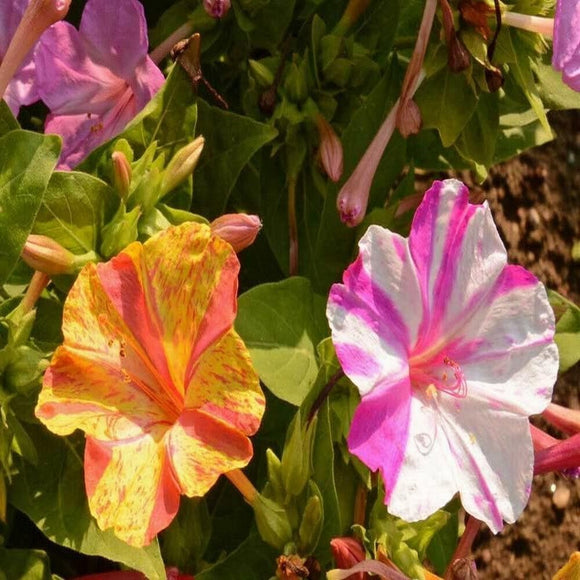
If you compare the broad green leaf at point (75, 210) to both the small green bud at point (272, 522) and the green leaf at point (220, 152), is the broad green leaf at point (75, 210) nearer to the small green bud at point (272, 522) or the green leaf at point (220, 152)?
the green leaf at point (220, 152)

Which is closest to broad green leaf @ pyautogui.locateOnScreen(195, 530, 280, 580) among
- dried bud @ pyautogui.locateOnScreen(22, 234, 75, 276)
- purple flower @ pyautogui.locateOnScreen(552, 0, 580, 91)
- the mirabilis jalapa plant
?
the mirabilis jalapa plant

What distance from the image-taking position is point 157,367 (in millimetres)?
960

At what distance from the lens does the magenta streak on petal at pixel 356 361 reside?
37.3 inches

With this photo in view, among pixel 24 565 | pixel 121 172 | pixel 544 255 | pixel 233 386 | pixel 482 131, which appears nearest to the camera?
pixel 233 386

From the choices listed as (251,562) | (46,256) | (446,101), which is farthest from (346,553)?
(446,101)

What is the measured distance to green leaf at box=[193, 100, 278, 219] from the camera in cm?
116

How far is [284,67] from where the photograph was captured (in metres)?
1.19

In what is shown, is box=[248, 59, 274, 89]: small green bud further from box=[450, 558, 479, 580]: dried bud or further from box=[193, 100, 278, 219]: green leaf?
box=[450, 558, 479, 580]: dried bud

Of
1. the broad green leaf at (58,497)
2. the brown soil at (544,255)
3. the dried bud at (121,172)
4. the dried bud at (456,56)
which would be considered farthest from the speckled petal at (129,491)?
the brown soil at (544,255)

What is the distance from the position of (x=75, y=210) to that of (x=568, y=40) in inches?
19.6

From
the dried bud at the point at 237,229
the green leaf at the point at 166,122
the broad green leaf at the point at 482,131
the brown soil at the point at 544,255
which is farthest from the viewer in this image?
the brown soil at the point at 544,255

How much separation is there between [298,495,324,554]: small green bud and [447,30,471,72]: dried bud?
0.44 metres

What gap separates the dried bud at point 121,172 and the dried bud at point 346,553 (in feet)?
1.23

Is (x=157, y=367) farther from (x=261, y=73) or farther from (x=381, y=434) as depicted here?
(x=261, y=73)
